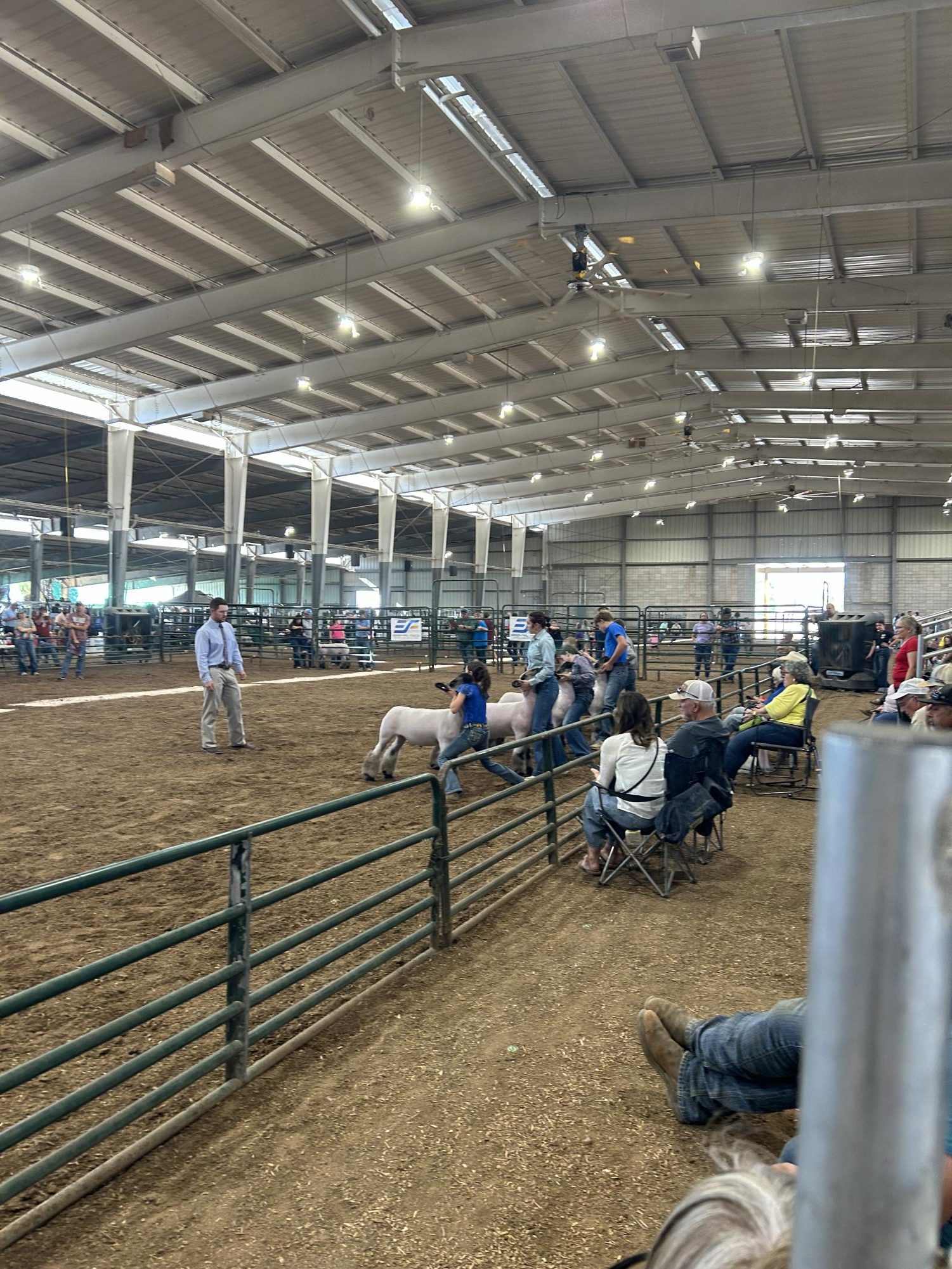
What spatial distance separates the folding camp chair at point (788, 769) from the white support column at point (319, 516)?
18528 millimetres

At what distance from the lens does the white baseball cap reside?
5933mm

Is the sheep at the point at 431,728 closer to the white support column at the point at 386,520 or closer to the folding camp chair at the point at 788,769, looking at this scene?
the folding camp chair at the point at 788,769

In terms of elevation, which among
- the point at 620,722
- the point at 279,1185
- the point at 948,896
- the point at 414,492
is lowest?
the point at 279,1185

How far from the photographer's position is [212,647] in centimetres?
932

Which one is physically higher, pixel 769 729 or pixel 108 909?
pixel 769 729

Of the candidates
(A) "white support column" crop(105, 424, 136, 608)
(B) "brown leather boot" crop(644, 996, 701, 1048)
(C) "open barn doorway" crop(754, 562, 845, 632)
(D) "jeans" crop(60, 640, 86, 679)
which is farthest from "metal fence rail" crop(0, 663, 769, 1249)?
(C) "open barn doorway" crop(754, 562, 845, 632)

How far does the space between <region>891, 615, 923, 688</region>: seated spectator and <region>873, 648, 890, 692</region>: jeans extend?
311 inches

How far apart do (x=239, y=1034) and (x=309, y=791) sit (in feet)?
15.3

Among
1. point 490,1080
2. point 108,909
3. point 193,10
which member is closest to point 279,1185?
point 490,1080

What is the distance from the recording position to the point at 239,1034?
3111mm

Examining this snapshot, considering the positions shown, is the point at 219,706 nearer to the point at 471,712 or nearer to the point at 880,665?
the point at 471,712

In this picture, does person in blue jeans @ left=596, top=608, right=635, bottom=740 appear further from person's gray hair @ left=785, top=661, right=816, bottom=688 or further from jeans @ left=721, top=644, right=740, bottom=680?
jeans @ left=721, top=644, right=740, bottom=680

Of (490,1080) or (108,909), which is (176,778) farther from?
(490,1080)

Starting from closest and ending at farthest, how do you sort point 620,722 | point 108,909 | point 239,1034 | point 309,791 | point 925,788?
point 925,788 → point 239,1034 → point 108,909 → point 620,722 → point 309,791
